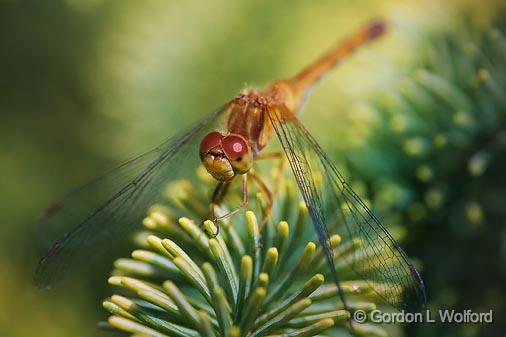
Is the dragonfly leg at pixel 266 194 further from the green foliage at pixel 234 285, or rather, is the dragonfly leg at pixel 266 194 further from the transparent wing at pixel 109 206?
the transparent wing at pixel 109 206

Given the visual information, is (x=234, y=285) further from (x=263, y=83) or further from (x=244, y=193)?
(x=263, y=83)

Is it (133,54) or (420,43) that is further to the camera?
(133,54)

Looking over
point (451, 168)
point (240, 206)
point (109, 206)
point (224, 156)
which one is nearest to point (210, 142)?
point (224, 156)

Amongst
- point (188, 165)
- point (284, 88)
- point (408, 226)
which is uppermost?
point (284, 88)

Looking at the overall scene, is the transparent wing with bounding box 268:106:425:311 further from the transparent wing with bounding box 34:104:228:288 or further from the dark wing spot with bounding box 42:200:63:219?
the dark wing spot with bounding box 42:200:63:219

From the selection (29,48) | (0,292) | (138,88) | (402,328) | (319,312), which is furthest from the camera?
(29,48)

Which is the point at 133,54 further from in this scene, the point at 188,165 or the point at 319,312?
the point at 319,312

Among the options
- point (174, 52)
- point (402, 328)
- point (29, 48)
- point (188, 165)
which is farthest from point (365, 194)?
point (29, 48)

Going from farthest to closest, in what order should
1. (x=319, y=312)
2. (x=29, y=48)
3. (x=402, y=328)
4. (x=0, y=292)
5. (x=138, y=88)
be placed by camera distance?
(x=29, y=48) → (x=138, y=88) → (x=0, y=292) → (x=402, y=328) → (x=319, y=312)
